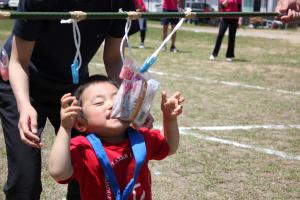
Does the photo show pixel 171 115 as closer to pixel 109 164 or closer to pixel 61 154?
pixel 109 164

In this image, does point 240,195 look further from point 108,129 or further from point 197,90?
point 197,90

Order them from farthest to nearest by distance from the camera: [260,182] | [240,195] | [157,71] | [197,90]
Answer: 1. [157,71]
2. [197,90]
3. [260,182]
4. [240,195]

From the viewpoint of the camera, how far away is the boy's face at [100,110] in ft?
8.05

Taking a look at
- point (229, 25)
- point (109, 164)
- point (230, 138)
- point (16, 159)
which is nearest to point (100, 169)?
point (109, 164)

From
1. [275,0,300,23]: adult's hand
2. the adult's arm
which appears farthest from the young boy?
[275,0,300,23]: adult's hand

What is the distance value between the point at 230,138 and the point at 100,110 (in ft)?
11.1

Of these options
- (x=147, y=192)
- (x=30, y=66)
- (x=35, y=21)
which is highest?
(x=35, y=21)

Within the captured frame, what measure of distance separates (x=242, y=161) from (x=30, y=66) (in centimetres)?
256

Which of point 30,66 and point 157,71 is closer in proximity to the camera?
point 30,66

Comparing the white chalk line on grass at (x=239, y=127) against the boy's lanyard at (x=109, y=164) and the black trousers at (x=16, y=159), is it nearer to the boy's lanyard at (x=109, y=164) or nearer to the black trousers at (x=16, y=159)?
the black trousers at (x=16, y=159)

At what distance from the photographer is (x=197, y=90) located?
8.24 meters

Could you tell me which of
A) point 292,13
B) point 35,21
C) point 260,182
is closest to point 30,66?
point 35,21

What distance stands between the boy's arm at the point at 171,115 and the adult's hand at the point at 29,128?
0.59 meters

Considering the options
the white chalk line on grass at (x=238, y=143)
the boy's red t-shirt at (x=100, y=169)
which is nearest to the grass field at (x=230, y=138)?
the white chalk line on grass at (x=238, y=143)
